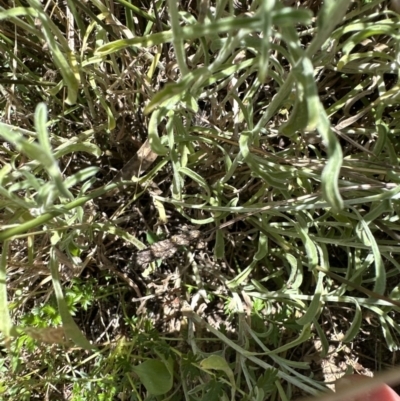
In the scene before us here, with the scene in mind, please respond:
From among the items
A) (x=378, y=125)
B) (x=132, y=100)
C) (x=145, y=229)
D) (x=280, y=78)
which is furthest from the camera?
(x=145, y=229)

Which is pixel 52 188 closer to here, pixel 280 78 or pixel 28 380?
pixel 280 78

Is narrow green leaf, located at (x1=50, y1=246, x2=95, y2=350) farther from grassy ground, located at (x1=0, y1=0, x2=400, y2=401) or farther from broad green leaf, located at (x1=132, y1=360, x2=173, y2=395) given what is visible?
broad green leaf, located at (x1=132, y1=360, x2=173, y2=395)

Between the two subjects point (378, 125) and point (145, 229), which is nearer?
point (378, 125)

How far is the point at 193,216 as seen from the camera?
98 centimetres

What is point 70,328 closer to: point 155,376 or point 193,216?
point 155,376

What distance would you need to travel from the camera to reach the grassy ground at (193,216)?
0.70 m

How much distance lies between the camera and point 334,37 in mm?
603

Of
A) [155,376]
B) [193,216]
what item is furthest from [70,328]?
[193,216]

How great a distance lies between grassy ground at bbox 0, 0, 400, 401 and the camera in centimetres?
70

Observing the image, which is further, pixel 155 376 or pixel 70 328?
pixel 155 376

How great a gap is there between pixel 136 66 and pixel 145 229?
13.0 inches

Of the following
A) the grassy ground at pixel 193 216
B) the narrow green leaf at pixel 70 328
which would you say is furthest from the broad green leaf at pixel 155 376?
the narrow green leaf at pixel 70 328

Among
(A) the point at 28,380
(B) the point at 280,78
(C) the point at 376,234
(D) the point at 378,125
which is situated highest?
(B) the point at 280,78

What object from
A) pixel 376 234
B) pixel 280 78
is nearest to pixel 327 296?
pixel 376 234
